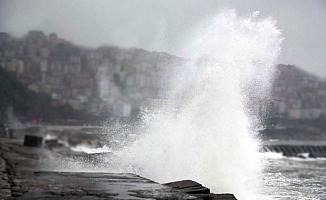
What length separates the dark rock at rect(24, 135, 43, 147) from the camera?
10.3 metres

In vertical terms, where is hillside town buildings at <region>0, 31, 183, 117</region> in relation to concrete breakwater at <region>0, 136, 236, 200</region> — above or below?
above

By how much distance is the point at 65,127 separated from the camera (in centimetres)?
1060

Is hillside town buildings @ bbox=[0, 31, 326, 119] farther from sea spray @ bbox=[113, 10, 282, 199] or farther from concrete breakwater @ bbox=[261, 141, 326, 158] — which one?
concrete breakwater @ bbox=[261, 141, 326, 158]

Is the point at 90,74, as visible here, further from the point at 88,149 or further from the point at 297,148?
the point at 297,148

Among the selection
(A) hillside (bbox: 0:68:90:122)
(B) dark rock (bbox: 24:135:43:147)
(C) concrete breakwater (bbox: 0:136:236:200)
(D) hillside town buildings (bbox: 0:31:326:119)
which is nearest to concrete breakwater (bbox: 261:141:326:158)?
(D) hillside town buildings (bbox: 0:31:326:119)

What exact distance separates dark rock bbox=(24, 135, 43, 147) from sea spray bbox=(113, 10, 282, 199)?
183cm

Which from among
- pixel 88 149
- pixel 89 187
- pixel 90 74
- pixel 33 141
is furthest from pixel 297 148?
pixel 89 187

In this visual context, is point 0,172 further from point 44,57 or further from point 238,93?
point 44,57

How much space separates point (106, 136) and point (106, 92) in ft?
11.2

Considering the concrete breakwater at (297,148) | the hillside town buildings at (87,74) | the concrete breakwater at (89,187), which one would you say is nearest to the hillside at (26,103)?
the hillside town buildings at (87,74)

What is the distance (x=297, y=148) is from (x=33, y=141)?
20.8m

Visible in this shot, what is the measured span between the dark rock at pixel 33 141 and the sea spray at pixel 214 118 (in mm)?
1830

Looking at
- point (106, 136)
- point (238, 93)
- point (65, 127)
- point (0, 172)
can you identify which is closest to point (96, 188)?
point (0, 172)

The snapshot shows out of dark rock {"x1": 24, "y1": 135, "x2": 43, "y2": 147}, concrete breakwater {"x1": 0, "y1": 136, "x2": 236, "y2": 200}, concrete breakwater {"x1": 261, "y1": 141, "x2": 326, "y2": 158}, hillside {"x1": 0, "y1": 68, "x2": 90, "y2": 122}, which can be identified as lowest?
concrete breakwater {"x1": 261, "y1": 141, "x2": 326, "y2": 158}
